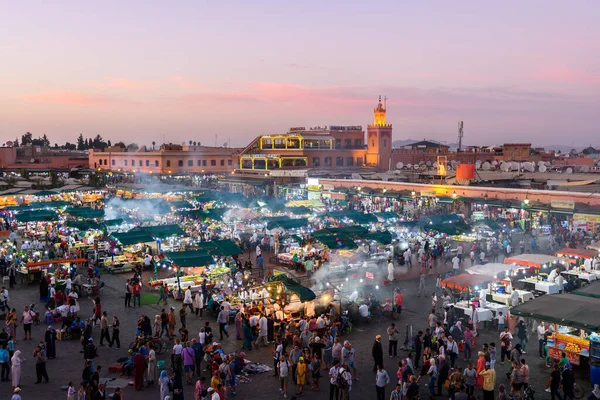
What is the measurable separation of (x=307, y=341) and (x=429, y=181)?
98.8ft

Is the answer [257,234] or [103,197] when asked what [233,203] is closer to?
[257,234]

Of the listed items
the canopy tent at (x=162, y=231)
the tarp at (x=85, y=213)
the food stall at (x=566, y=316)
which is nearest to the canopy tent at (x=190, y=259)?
the canopy tent at (x=162, y=231)

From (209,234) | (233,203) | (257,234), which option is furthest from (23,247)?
(233,203)

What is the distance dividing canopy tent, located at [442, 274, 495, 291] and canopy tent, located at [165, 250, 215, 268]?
7.87 meters

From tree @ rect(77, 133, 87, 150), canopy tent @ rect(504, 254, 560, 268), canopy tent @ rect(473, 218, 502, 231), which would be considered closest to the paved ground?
canopy tent @ rect(504, 254, 560, 268)

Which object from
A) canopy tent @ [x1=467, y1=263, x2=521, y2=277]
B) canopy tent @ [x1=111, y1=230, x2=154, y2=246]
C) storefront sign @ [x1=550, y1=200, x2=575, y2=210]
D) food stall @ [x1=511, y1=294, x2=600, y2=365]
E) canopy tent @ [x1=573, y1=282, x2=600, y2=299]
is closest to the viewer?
food stall @ [x1=511, y1=294, x2=600, y2=365]

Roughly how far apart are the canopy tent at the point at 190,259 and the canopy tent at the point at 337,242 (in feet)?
16.5

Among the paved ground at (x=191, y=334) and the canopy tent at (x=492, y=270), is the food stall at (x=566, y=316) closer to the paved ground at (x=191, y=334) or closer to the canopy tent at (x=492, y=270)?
the paved ground at (x=191, y=334)

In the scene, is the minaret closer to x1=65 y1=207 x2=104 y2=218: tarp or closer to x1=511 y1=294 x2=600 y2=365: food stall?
x1=65 y1=207 x2=104 y2=218: tarp

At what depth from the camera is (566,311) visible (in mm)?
12133

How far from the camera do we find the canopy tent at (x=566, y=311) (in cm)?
1157

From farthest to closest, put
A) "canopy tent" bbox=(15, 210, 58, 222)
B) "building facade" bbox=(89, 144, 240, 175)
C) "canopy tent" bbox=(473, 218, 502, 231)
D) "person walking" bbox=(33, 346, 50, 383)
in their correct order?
"building facade" bbox=(89, 144, 240, 175) → "canopy tent" bbox=(15, 210, 58, 222) → "canopy tent" bbox=(473, 218, 502, 231) → "person walking" bbox=(33, 346, 50, 383)

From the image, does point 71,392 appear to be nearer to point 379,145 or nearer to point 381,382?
point 381,382

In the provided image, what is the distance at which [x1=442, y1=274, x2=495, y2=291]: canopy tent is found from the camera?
57.3ft
